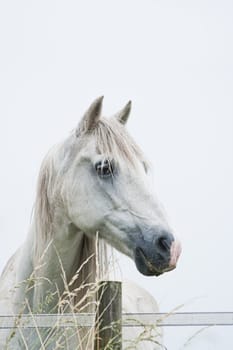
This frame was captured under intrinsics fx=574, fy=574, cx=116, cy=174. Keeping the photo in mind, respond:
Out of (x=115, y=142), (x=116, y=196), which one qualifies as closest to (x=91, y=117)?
(x=115, y=142)

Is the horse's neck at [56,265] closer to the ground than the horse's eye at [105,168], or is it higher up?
closer to the ground

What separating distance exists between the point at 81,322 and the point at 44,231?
90 centimetres

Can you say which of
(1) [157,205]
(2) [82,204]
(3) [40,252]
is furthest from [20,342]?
(1) [157,205]

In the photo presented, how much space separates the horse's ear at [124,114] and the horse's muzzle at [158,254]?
1111 mm

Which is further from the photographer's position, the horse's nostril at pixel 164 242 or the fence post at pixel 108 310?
the horse's nostril at pixel 164 242

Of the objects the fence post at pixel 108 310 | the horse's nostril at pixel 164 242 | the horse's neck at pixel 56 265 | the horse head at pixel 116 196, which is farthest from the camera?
the horse's neck at pixel 56 265

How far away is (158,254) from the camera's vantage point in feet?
10.2

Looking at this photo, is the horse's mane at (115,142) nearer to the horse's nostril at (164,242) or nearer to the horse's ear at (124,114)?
the horse's ear at (124,114)

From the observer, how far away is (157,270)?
10.3ft

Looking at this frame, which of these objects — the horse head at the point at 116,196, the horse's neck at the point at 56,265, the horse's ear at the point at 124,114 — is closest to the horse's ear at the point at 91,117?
the horse head at the point at 116,196

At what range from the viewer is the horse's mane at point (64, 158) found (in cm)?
358

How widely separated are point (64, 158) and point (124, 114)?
0.60 metres

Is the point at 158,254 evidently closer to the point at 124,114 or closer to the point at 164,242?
the point at 164,242

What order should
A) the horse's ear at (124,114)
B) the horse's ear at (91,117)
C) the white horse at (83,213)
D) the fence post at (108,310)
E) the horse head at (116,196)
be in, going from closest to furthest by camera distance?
the fence post at (108,310) → the horse head at (116,196) → the white horse at (83,213) → the horse's ear at (91,117) → the horse's ear at (124,114)
